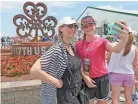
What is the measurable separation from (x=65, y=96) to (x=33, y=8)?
10.7 meters

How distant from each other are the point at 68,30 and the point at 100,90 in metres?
0.94

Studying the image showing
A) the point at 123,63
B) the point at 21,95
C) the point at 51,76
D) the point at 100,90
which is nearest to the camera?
the point at 51,76

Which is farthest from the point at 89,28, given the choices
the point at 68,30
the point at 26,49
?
the point at 26,49

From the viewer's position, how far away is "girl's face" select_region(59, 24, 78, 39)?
247 cm

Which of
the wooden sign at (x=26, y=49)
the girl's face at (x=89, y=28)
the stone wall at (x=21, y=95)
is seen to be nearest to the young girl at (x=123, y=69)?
the girl's face at (x=89, y=28)

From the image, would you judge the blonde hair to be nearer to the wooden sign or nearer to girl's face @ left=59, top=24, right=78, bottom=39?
girl's face @ left=59, top=24, right=78, bottom=39

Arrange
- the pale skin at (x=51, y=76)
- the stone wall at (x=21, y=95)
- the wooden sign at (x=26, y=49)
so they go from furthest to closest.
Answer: the wooden sign at (x=26, y=49) < the stone wall at (x=21, y=95) < the pale skin at (x=51, y=76)

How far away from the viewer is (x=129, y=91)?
3.84 m

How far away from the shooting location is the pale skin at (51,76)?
230 centimetres

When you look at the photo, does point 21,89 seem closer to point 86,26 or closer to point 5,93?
point 5,93

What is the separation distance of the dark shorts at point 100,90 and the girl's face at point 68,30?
2.39 feet

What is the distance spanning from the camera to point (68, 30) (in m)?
2.47

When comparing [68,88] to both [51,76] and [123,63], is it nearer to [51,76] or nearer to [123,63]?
[51,76]

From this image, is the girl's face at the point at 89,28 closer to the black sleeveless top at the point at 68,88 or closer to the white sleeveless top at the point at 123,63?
the black sleeveless top at the point at 68,88
